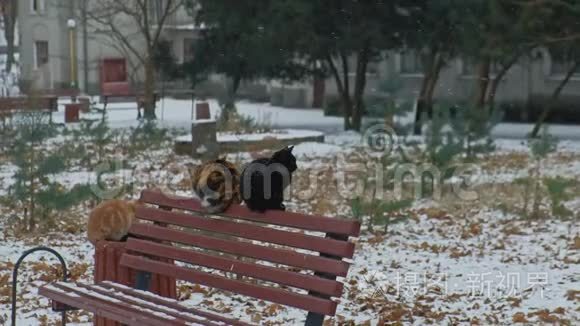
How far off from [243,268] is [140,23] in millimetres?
26220

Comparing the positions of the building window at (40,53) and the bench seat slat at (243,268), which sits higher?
the building window at (40,53)

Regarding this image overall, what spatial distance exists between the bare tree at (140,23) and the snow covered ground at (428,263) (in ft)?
36.8

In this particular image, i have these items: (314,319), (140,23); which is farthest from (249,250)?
(140,23)

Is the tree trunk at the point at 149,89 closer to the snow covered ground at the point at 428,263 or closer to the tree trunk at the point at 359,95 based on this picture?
the tree trunk at the point at 359,95

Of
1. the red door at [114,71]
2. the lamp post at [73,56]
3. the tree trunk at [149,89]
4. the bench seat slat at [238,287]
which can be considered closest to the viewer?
the bench seat slat at [238,287]

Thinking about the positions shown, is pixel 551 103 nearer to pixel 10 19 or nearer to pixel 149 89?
pixel 149 89

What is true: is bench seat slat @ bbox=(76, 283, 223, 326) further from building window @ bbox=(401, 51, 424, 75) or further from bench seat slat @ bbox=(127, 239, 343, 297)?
building window @ bbox=(401, 51, 424, 75)

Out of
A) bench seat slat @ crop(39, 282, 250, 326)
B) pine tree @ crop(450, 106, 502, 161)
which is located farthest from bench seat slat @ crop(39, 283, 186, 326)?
pine tree @ crop(450, 106, 502, 161)

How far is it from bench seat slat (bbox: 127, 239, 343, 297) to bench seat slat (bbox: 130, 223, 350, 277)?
0.04 m

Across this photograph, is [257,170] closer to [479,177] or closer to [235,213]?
[235,213]

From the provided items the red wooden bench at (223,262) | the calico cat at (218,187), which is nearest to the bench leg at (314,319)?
the red wooden bench at (223,262)

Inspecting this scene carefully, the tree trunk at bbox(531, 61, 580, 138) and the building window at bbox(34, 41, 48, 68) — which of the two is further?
the building window at bbox(34, 41, 48, 68)

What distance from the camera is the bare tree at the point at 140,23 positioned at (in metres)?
30.0

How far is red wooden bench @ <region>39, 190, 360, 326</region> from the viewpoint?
488 cm
